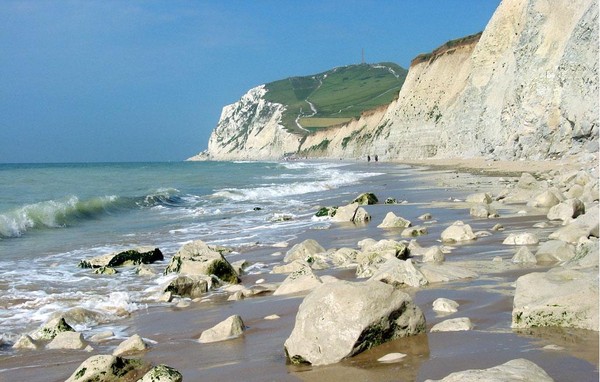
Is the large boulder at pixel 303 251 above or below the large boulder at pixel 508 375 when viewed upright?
below

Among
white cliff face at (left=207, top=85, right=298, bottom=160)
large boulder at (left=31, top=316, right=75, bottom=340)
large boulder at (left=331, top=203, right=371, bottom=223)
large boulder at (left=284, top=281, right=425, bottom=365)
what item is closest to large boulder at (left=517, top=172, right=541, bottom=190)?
large boulder at (left=331, top=203, right=371, bottom=223)

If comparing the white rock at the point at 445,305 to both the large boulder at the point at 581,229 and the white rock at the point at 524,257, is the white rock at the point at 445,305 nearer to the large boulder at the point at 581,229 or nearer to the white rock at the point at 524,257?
the white rock at the point at 524,257

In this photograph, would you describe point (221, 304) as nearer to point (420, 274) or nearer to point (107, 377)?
point (420, 274)

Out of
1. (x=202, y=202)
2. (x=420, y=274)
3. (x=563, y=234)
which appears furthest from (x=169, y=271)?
(x=202, y=202)

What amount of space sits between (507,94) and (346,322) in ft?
114

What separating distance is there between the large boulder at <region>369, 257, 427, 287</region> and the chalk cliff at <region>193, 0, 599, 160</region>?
1855 cm

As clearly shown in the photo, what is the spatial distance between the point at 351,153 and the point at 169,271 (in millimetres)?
88386

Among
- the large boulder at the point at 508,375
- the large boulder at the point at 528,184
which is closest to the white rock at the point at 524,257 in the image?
the large boulder at the point at 508,375

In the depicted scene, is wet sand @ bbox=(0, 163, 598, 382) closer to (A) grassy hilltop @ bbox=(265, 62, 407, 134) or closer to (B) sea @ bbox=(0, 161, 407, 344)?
(B) sea @ bbox=(0, 161, 407, 344)

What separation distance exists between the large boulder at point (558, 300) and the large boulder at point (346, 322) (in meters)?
0.82

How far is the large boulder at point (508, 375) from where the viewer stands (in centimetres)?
297

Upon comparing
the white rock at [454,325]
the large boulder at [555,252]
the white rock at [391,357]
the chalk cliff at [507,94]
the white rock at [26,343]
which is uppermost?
the chalk cliff at [507,94]

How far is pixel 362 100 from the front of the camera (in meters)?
174

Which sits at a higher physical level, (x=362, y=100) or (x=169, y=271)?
(x=362, y=100)
